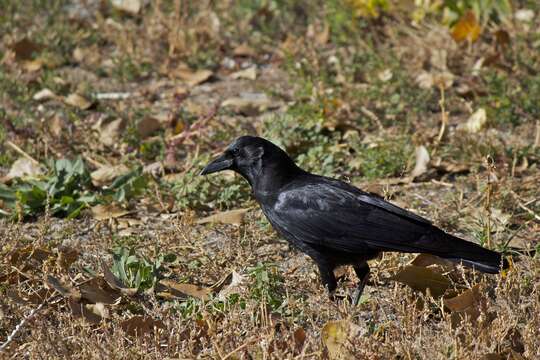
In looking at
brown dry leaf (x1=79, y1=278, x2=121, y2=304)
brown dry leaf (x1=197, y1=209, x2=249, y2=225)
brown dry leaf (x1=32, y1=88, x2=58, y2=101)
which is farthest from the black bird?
brown dry leaf (x1=32, y1=88, x2=58, y2=101)

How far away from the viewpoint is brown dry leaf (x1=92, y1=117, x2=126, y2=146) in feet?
21.3

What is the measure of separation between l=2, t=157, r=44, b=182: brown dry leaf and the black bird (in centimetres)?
186

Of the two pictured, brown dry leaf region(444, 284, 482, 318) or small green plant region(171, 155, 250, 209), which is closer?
brown dry leaf region(444, 284, 482, 318)

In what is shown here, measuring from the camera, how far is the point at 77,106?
6855 mm

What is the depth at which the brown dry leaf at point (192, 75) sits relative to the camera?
7.70m

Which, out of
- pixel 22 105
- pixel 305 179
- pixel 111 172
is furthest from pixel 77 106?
pixel 305 179

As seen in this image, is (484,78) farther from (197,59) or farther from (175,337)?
(175,337)

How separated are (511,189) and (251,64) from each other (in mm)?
3239

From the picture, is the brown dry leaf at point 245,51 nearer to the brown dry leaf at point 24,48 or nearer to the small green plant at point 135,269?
the brown dry leaf at point 24,48

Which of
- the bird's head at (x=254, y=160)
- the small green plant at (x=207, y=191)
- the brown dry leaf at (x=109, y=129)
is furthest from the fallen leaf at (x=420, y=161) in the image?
the brown dry leaf at (x=109, y=129)

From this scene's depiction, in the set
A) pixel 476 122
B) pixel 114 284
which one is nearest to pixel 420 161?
pixel 476 122

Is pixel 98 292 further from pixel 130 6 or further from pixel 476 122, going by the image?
pixel 130 6

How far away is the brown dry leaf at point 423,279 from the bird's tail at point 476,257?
12 cm

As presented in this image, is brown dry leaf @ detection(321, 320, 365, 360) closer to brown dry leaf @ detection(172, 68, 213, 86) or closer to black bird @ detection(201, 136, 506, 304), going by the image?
black bird @ detection(201, 136, 506, 304)
